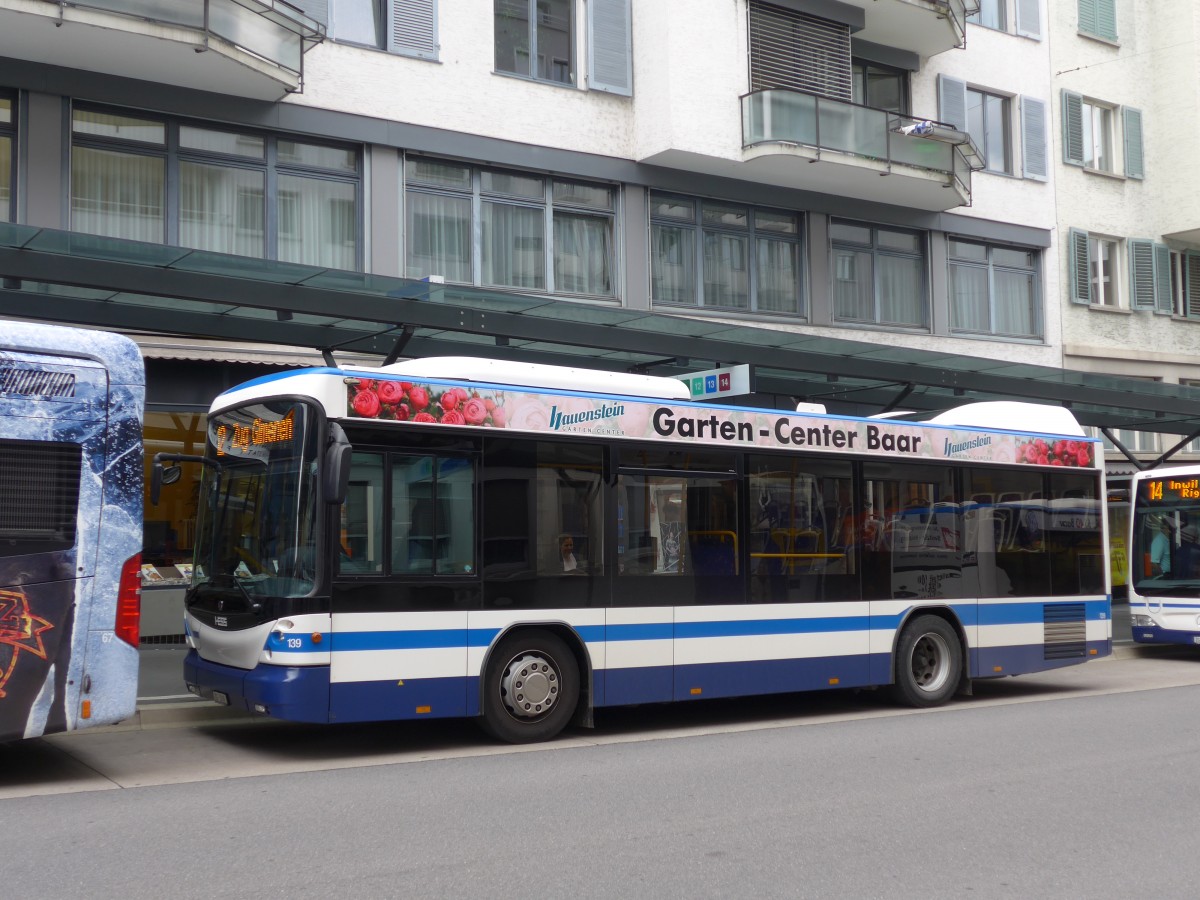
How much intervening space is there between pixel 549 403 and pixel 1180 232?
23663mm

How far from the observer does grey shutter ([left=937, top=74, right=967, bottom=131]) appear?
25.4 metres

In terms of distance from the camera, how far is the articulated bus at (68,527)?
823 centimetres

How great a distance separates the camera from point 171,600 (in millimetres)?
16547

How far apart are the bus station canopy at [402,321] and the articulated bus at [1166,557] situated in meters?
1.61

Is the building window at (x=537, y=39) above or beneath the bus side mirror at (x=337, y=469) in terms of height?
above

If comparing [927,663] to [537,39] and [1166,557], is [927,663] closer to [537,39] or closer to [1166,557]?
[1166,557]

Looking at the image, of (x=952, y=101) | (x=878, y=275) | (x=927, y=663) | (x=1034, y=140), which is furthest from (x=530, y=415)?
(x=1034, y=140)

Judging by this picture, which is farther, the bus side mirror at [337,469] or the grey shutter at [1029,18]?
the grey shutter at [1029,18]

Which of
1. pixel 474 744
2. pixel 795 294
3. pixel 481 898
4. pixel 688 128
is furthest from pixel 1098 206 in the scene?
pixel 481 898

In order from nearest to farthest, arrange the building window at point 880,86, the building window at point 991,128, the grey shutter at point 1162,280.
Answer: the building window at point 880,86 < the building window at point 991,128 < the grey shutter at point 1162,280

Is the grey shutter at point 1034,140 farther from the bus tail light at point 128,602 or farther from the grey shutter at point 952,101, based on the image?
the bus tail light at point 128,602

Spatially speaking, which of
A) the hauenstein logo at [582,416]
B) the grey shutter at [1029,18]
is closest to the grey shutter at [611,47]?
the grey shutter at [1029,18]

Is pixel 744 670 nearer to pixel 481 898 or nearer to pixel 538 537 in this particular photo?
pixel 538 537

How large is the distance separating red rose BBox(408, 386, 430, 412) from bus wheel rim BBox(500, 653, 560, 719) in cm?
216
